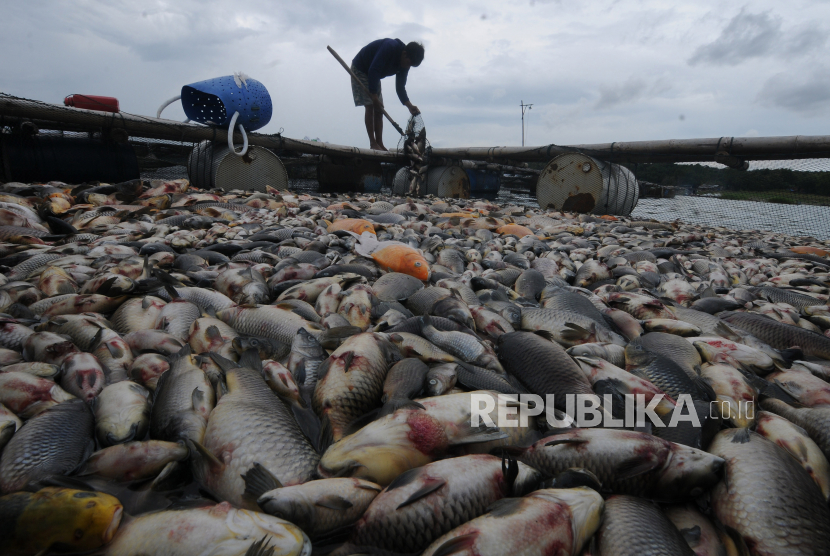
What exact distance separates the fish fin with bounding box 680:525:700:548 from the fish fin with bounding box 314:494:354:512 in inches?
36.2

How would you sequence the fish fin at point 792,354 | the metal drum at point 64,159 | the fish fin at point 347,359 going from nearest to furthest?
the fish fin at point 347,359 < the fish fin at point 792,354 < the metal drum at point 64,159

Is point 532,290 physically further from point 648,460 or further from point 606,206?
point 606,206

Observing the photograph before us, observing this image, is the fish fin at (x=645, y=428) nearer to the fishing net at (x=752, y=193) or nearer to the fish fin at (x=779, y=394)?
the fish fin at (x=779, y=394)

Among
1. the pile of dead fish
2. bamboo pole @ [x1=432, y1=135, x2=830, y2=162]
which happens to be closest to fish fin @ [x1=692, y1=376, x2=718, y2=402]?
the pile of dead fish

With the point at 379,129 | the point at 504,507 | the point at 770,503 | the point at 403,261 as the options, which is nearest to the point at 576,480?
the point at 504,507

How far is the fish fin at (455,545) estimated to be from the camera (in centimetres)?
94

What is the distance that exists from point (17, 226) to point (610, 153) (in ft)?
35.2

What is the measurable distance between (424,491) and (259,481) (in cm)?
46

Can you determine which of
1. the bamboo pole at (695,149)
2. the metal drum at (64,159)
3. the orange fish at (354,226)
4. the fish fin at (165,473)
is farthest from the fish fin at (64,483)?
the bamboo pole at (695,149)

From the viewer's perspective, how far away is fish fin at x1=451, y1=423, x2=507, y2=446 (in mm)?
1321

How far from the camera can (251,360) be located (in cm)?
180

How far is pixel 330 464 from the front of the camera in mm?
1253

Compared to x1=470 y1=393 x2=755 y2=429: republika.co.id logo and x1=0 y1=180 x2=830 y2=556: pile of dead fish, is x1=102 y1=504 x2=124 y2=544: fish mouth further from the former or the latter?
x1=470 y1=393 x2=755 y2=429: republika.co.id logo

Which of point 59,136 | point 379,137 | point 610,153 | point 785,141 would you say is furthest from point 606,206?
point 59,136
